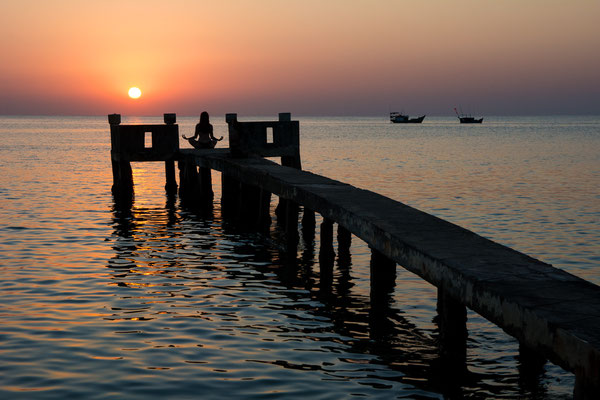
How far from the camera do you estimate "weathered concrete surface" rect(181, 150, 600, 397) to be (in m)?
5.84

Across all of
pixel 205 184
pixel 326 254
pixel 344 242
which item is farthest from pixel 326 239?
pixel 205 184

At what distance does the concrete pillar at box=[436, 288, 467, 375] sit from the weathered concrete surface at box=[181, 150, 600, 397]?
30 cm

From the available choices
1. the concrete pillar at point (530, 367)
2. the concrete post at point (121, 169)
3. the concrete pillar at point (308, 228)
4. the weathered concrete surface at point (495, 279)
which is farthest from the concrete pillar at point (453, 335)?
the concrete post at point (121, 169)

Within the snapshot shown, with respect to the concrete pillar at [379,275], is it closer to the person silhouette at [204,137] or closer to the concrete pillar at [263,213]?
the concrete pillar at [263,213]

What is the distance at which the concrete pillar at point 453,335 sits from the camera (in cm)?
813

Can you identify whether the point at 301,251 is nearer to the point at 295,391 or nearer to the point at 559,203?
the point at 295,391

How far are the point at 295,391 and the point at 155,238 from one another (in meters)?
10.9

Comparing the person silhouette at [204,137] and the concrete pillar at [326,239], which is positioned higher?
the person silhouette at [204,137]

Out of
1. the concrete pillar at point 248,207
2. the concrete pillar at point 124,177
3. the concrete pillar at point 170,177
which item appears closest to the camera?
the concrete pillar at point 248,207

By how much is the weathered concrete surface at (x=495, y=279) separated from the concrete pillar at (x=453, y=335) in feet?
0.99

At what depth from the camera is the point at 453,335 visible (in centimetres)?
829

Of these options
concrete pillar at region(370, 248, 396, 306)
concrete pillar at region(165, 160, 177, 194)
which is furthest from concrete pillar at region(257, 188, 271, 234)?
concrete pillar at region(165, 160, 177, 194)

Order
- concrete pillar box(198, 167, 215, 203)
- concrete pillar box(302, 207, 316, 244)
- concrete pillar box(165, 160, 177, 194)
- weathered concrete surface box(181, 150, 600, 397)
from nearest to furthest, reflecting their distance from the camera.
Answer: weathered concrete surface box(181, 150, 600, 397), concrete pillar box(302, 207, 316, 244), concrete pillar box(198, 167, 215, 203), concrete pillar box(165, 160, 177, 194)

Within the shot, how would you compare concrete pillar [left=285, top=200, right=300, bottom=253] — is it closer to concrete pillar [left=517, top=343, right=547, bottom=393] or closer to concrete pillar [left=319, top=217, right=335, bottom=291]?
concrete pillar [left=319, top=217, right=335, bottom=291]
